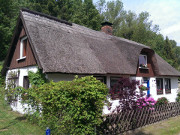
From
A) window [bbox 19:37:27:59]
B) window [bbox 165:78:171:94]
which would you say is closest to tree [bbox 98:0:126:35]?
window [bbox 165:78:171:94]

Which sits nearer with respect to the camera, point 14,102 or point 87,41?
point 14,102

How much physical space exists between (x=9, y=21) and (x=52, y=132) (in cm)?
2423

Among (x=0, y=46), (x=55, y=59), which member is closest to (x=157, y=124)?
(x=55, y=59)

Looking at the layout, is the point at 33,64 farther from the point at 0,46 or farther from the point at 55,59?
the point at 0,46

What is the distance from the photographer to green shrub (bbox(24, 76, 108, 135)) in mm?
4195

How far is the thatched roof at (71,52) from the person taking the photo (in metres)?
8.13

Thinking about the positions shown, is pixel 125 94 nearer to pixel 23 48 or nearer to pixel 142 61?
pixel 23 48

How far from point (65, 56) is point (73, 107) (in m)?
5.16

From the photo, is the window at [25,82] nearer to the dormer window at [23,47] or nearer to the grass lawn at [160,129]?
the dormer window at [23,47]

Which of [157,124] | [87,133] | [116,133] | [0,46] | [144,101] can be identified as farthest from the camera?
[0,46]

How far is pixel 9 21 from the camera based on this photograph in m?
23.8

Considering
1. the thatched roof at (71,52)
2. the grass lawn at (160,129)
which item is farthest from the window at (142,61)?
the grass lawn at (160,129)

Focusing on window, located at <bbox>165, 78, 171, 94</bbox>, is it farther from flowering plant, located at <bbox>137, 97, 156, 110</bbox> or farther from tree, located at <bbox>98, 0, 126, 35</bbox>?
tree, located at <bbox>98, 0, 126, 35</bbox>

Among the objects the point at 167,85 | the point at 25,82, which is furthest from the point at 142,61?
the point at 25,82
